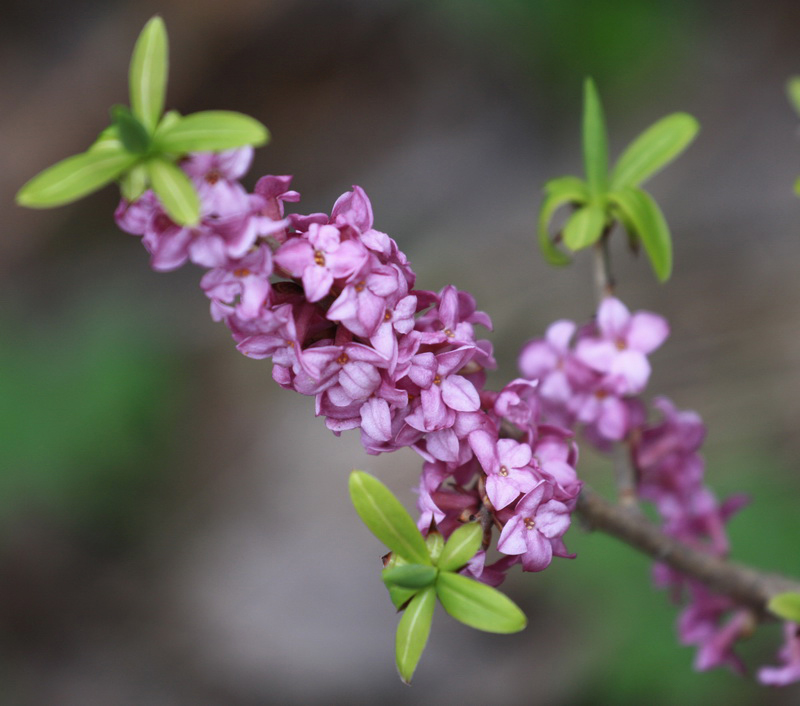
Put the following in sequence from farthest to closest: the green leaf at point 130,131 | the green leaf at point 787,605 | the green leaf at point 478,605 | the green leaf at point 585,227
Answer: the green leaf at point 585,227
the green leaf at point 787,605
the green leaf at point 478,605
the green leaf at point 130,131

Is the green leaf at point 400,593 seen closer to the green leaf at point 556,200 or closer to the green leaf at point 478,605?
the green leaf at point 478,605

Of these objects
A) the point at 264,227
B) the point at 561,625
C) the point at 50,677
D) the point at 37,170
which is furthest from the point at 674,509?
the point at 37,170

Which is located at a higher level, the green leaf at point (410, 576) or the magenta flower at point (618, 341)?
the magenta flower at point (618, 341)

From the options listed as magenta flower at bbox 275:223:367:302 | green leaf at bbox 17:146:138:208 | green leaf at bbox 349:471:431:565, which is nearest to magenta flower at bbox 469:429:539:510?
green leaf at bbox 349:471:431:565

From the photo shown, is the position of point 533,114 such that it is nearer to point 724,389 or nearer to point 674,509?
point 724,389

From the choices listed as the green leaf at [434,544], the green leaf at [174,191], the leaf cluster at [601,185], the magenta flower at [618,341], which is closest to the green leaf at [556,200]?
the leaf cluster at [601,185]

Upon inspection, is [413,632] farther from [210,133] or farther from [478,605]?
[210,133]
